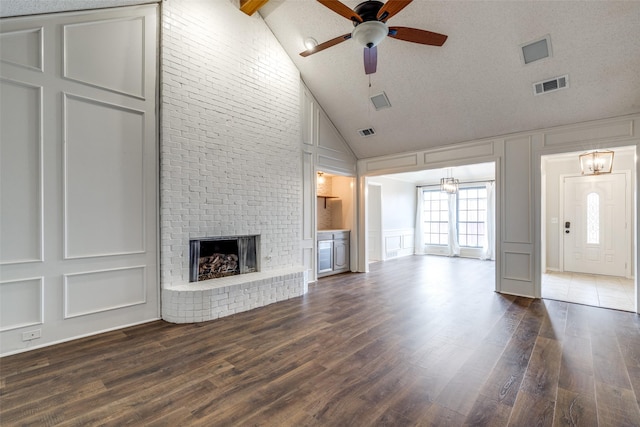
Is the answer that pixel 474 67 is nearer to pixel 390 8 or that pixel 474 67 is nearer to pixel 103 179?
pixel 390 8

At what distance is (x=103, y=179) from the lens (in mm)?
3234

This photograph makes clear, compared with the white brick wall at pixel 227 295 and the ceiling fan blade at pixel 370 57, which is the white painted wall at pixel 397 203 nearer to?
the white brick wall at pixel 227 295

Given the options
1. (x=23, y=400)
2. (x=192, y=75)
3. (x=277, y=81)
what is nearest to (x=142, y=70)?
(x=192, y=75)

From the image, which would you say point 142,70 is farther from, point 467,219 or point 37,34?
point 467,219

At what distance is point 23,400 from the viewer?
2031 millimetres

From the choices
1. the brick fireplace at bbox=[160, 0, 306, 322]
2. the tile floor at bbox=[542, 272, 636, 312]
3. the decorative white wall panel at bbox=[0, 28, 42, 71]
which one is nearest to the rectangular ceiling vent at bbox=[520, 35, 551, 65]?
the brick fireplace at bbox=[160, 0, 306, 322]

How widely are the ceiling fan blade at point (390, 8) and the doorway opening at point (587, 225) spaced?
5.04 m

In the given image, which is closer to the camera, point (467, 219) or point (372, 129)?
point (372, 129)

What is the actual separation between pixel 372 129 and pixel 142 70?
392cm

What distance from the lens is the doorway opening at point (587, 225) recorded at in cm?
575

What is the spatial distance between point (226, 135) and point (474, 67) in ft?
11.9

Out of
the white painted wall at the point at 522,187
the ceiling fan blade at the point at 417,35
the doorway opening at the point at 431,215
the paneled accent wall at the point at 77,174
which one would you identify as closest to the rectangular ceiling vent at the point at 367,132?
the white painted wall at the point at 522,187

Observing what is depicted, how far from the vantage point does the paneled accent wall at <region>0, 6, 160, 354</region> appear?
8.99 ft

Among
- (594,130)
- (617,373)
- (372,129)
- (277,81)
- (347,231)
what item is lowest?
(617,373)
